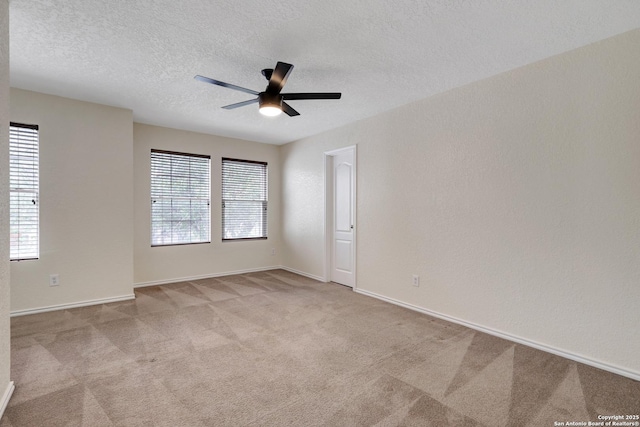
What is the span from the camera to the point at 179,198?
16.7 feet

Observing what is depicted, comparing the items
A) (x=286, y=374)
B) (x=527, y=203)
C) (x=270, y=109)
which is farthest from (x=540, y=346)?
(x=270, y=109)

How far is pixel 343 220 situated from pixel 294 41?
2973 mm

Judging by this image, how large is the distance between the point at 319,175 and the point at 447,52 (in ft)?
9.82

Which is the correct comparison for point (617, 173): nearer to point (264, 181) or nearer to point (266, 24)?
point (266, 24)

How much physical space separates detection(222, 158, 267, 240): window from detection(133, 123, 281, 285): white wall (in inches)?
4.5

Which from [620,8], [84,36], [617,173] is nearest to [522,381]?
[617,173]

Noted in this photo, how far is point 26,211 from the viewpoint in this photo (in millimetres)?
3529

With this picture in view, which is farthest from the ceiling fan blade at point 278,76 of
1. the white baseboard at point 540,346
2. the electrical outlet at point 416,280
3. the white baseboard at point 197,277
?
the white baseboard at point 197,277

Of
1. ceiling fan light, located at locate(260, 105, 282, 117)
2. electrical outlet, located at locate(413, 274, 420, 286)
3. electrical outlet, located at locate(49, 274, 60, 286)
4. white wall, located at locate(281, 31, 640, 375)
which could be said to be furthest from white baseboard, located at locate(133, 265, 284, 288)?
ceiling fan light, located at locate(260, 105, 282, 117)

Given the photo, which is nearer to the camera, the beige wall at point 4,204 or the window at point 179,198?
the beige wall at point 4,204

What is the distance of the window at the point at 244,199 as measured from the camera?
18.4 ft

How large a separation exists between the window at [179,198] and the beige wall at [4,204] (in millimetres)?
3049

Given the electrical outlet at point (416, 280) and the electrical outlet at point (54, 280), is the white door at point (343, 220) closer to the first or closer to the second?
the electrical outlet at point (416, 280)

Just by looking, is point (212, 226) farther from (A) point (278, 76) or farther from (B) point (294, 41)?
(B) point (294, 41)
